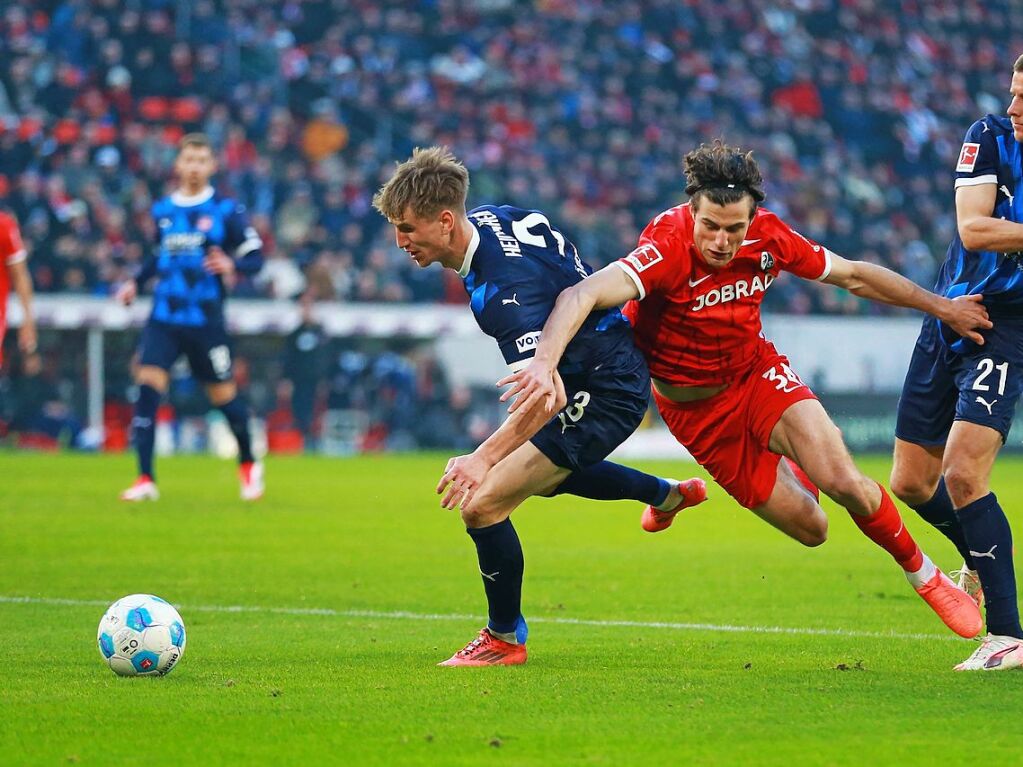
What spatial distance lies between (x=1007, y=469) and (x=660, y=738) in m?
19.1

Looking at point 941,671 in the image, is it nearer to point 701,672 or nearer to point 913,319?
point 701,672

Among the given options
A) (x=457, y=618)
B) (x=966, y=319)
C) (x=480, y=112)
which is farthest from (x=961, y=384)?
(x=480, y=112)

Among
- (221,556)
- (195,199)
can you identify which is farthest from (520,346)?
(195,199)

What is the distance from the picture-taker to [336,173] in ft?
89.8

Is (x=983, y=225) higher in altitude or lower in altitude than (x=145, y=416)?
higher

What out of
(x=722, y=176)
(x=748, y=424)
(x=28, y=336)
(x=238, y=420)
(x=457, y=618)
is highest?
(x=722, y=176)

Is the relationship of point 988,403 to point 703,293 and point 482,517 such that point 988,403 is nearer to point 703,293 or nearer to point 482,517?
point 703,293

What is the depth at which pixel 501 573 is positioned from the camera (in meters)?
6.38

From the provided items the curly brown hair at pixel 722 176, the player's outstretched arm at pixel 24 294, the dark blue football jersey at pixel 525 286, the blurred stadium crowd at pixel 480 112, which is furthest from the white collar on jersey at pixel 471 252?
the blurred stadium crowd at pixel 480 112

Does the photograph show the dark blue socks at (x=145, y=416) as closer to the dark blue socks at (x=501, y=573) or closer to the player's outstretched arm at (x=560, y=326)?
the dark blue socks at (x=501, y=573)

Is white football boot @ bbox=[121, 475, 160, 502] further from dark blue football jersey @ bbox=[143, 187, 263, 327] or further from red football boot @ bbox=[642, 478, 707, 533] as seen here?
red football boot @ bbox=[642, 478, 707, 533]

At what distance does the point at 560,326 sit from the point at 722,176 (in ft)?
3.02

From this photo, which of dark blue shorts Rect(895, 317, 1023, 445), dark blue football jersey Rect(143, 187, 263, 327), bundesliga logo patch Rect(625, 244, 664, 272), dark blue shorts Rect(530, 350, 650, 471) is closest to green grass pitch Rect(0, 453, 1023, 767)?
dark blue shorts Rect(530, 350, 650, 471)

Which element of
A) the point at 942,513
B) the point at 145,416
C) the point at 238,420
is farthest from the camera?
the point at 238,420
